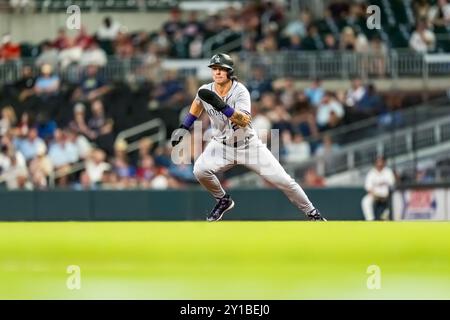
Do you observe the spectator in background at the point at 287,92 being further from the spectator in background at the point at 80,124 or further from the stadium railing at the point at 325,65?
the spectator in background at the point at 80,124

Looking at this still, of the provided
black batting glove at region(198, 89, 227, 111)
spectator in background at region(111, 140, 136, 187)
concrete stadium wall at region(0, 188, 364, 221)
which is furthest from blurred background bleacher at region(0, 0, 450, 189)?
black batting glove at region(198, 89, 227, 111)

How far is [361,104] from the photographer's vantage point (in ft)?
82.7

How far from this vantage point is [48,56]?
88.4 feet

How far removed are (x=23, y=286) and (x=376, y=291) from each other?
3.01 metres

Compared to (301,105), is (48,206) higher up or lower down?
lower down

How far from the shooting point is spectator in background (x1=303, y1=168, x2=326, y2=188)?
2450 centimetres

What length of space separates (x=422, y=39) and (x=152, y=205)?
20.3 feet

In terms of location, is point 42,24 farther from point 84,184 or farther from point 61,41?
point 84,184

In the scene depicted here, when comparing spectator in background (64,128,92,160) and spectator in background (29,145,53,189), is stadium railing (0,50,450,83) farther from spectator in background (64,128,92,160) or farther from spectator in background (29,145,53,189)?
spectator in background (29,145,53,189)

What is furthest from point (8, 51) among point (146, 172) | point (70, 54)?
point (146, 172)

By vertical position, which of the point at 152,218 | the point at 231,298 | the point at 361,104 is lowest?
the point at 231,298

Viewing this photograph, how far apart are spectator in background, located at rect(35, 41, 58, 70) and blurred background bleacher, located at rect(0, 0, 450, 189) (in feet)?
0.14

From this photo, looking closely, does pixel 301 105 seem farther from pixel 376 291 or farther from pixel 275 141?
pixel 376 291
